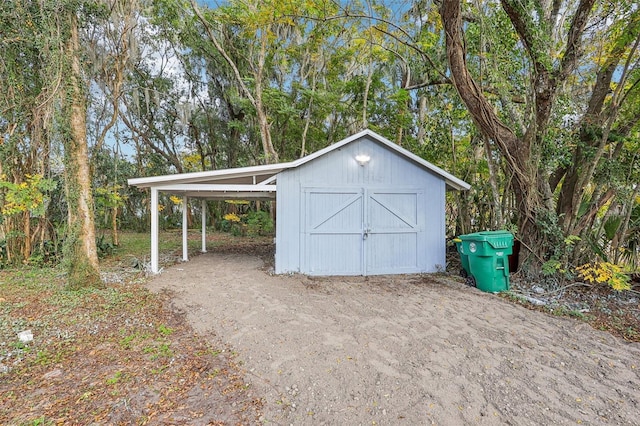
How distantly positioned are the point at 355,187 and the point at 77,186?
4945 millimetres

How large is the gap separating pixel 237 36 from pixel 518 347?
13.7 m

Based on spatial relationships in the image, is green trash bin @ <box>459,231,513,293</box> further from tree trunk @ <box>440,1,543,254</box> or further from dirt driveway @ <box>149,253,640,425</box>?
tree trunk @ <box>440,1,543,254</box>

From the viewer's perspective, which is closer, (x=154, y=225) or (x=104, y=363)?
(x=104, y=363)

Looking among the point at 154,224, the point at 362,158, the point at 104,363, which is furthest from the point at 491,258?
the point at 154,224

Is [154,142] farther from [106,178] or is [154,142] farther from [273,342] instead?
[273,342]

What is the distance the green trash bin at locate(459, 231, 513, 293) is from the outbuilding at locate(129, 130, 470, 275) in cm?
147

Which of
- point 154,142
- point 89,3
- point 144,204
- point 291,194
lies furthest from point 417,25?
point 144,204

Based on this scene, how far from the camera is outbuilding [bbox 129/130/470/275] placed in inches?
254

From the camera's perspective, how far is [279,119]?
45.6 ft

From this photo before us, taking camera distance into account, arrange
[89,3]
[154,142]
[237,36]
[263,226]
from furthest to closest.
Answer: [154,142]
[263,226]
[237,36]
[89,3]

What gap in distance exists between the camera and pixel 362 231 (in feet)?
22.0

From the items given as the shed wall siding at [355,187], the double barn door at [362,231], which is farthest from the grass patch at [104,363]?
the double barn door at [362,231]

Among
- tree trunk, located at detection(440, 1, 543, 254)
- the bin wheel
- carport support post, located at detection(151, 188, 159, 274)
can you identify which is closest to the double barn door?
the bin wheel

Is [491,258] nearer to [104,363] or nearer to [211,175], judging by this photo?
[211,175]
